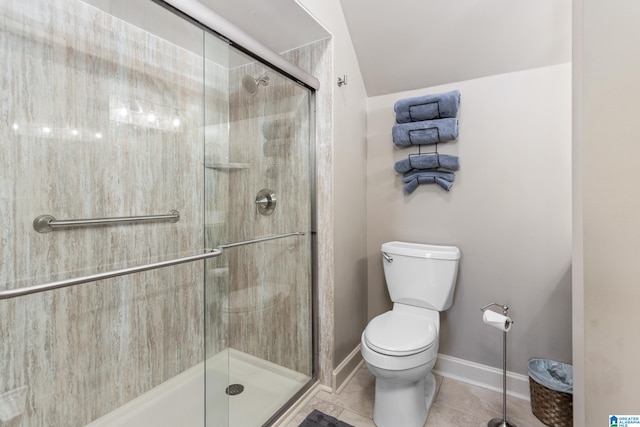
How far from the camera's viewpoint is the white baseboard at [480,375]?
172 cm

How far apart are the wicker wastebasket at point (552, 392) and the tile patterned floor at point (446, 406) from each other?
107mm

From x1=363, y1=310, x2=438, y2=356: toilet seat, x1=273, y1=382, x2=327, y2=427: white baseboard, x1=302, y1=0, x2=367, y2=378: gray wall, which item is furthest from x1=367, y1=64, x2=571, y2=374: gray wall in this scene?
x1=273, y1=382, x2=327, y2=427: white baseboard

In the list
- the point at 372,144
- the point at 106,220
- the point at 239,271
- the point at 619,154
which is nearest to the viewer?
the point at 619,154

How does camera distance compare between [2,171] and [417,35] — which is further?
[417,35]

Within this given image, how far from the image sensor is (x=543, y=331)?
169 centimetres

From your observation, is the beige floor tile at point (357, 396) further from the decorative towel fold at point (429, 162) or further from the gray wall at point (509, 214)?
the decorative towel fold at point (429, 162)

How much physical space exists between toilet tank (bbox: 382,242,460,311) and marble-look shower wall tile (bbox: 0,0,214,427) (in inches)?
45.2

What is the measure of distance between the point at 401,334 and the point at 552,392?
74 centimetres

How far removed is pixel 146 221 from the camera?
154 centimetres

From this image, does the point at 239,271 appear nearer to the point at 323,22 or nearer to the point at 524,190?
the point at 323,22

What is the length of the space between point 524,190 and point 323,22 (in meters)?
1.46

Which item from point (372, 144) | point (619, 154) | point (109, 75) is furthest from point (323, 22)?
point (619, 154)

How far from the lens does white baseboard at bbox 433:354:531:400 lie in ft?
5.64

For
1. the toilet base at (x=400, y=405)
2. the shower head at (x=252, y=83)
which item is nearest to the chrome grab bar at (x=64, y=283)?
the shower head at (x=252, y=83)
